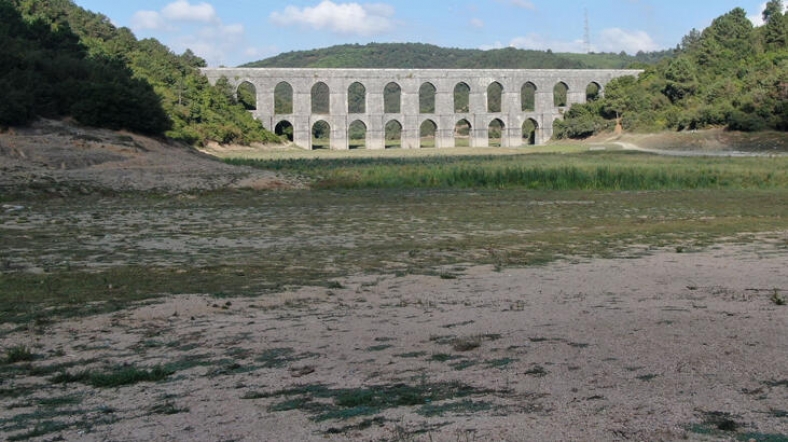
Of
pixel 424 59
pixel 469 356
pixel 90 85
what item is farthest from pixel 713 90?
Result: pixel 424 59

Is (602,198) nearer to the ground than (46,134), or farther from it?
nearer to the ground

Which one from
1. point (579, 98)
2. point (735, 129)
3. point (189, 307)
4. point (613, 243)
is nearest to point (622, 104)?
point (579, 98)

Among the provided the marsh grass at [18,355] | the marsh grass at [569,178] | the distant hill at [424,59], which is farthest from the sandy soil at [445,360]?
the distant hill at [424,59]

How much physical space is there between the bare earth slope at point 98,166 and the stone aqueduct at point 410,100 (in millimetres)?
55396

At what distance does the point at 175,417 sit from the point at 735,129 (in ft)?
183

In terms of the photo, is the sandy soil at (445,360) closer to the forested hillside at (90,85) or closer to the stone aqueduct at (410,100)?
the forested hillside at (90,85)

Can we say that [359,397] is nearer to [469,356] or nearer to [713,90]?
[469,356]

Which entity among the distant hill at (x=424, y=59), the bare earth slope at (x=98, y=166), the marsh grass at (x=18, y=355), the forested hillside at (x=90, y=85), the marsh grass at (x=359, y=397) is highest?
the distant hill at (x=424, y=59)

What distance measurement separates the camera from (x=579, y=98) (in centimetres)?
9494

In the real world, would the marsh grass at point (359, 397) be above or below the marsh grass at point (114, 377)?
above

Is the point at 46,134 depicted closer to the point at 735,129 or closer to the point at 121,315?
the point at 121,315

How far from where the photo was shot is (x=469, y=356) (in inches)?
244

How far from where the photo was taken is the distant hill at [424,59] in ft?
506

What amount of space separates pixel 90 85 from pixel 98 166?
8371 mm
